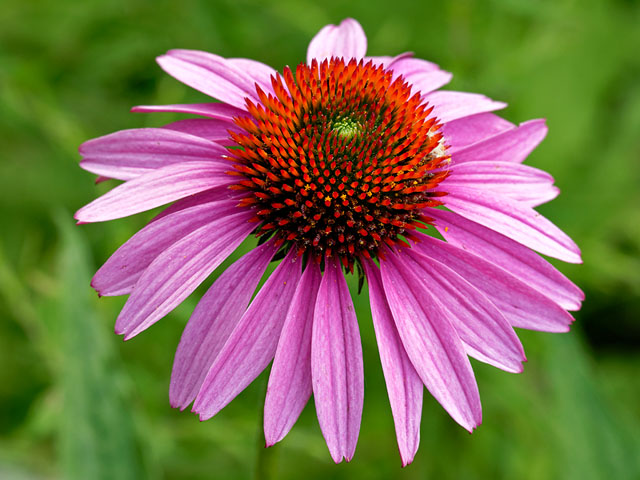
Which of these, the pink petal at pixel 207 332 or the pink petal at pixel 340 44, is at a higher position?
the pink petal at pixel 340 44

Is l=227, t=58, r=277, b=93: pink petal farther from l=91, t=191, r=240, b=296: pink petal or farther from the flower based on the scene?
l=91, t=191, r=240, b=296: pink petal

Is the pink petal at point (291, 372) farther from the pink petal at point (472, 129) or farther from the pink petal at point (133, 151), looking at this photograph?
the pink petal at point (472, 129)

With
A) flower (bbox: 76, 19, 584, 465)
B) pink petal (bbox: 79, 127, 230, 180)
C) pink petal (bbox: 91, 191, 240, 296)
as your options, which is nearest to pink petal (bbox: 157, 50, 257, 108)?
flower (bbox: 76, 19, 584, 465)

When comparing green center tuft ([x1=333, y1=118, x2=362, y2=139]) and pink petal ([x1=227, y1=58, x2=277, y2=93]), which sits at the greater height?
pink petal ([x1=227, y1=58, x2=277, y2=93])

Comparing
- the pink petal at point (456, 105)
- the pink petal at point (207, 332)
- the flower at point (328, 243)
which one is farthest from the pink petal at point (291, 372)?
the pink petal at point (456, 105)

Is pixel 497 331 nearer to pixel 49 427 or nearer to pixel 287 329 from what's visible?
pixel 287 329
